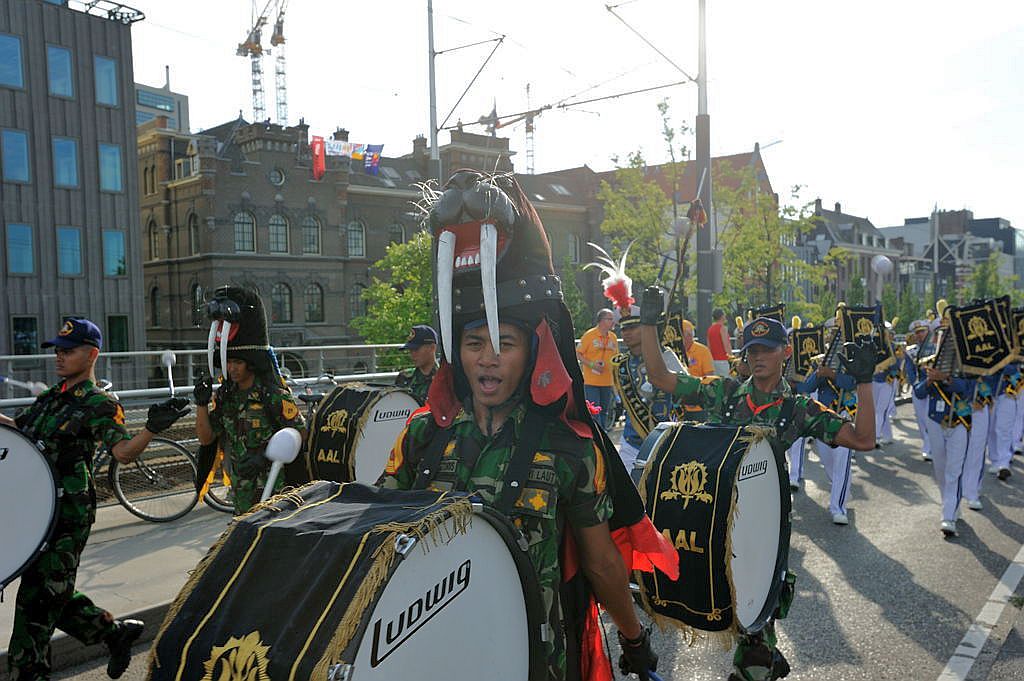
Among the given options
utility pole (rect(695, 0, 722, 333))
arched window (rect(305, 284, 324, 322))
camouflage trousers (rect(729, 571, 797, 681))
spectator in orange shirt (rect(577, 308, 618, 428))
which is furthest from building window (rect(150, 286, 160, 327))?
camouflage trousers (rect(729, 571, 797, 681))

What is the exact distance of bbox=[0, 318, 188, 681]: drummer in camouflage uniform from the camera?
3998mm

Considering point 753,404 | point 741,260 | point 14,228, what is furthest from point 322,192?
point 753,404

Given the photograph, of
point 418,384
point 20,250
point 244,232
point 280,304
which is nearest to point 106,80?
point 20,250

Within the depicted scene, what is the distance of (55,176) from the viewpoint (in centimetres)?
2998

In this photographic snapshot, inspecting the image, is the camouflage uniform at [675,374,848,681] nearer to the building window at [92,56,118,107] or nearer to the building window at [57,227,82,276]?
the building window at [57,227,82,276]

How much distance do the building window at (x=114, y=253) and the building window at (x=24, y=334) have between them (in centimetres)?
319

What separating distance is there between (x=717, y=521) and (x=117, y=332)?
32.6m

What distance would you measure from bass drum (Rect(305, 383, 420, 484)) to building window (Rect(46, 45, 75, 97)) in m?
29.1

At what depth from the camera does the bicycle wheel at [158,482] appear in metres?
7.64

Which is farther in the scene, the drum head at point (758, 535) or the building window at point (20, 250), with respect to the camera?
the building window at point (20, 250)

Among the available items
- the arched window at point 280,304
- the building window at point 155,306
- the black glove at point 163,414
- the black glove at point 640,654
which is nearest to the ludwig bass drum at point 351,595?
the black glove at point 640,654

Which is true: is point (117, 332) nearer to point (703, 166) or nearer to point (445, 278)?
point (703, 166)

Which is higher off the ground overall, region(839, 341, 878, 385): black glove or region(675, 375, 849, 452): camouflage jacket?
region(839, 341, 878, 385): black glove

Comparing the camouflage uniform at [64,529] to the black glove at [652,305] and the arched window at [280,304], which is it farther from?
the arched window at [280,304]
